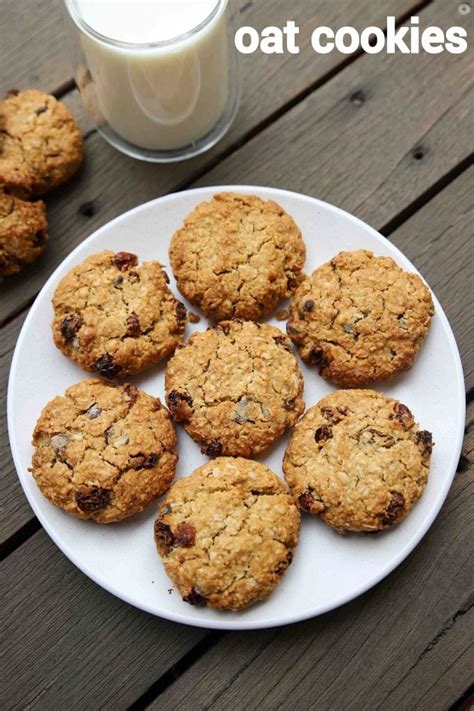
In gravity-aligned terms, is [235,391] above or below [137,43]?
below

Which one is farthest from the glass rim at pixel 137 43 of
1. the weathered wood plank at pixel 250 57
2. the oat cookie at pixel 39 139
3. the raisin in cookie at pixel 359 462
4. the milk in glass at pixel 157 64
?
the raisin in cookie at pixel 359 462

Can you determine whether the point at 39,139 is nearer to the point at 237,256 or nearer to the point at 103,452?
the point at 237,256

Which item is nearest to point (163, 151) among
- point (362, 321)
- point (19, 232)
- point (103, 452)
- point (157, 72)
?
point (157, 72)

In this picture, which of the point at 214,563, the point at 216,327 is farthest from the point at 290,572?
the point at 216,327

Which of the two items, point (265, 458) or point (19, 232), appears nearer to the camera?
point (265, 458)

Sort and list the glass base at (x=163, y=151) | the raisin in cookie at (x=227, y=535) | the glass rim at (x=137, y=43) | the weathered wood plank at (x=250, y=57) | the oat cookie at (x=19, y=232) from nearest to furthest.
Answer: the raisin in cookie at (x=227, y=535) → the glass rim at (x=137, y=43) → the oat cookie at (x=19, y=232) → the glass base at (x=163, y=151) → the weathered wood plank at (x=250, y=57)

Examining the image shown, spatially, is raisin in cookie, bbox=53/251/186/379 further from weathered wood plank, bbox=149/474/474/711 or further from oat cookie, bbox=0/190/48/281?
weathered wood plank, bbox=149/474/474/711

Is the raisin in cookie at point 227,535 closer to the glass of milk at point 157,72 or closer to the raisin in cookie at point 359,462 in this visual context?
the raisin in cookie at point 359,462
